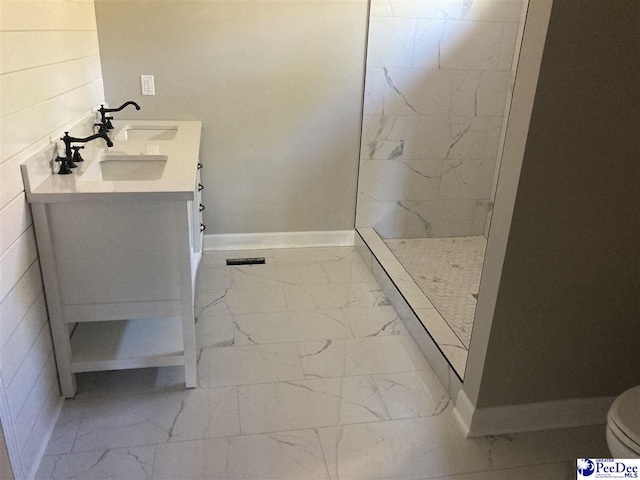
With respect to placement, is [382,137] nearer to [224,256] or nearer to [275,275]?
[275,275]

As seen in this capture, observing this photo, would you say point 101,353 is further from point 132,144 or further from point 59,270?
point 132,144

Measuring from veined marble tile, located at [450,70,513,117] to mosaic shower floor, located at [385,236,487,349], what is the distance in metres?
0.90

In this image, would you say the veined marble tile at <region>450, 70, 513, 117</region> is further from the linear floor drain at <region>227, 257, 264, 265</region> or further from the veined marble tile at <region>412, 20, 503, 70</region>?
the linear floor drain at <region>227, 257, 264, 265</region>

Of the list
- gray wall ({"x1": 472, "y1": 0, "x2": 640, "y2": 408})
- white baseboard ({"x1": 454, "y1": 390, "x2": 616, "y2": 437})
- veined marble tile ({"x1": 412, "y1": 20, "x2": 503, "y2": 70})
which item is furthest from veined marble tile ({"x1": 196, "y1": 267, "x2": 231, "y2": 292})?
veined marble tile ({"x1": 412, "y1": 20, "x2": 503, "y2": 70})

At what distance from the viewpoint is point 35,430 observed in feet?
5.43

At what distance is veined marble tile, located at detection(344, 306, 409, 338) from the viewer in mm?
2518

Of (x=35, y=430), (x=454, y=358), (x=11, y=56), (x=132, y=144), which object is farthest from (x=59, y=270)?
(x=454, y=358)

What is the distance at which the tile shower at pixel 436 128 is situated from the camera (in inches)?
121

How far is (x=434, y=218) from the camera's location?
3.57 metres

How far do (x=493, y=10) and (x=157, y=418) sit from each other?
295 centimetres

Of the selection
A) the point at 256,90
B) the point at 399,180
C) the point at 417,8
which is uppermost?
the point at 417,8

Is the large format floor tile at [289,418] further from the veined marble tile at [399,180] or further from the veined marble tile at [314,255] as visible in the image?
the veined marble tile at [399,180]

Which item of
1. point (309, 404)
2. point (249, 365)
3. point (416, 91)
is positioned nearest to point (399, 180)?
point (416, 91)

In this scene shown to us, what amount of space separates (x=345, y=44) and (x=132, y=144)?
56.0 inches
